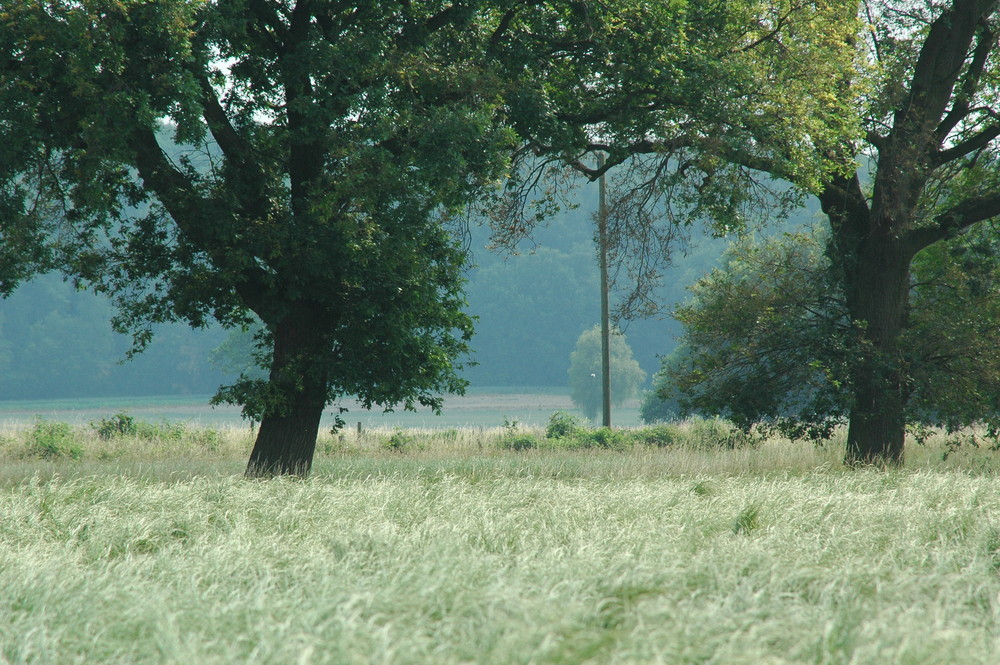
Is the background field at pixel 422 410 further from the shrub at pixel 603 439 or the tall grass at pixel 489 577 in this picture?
the tall grass at pixel 489 577

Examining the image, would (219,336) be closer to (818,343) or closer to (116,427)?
(116,427)

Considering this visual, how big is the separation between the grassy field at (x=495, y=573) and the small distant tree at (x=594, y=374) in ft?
251

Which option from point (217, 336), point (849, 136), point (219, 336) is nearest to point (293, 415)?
point (849, 136)

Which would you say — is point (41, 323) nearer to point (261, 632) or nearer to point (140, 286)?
point (140, 286)

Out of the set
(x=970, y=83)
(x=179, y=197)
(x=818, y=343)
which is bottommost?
(x=818, y=343)

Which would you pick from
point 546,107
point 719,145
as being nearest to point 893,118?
point 719,145

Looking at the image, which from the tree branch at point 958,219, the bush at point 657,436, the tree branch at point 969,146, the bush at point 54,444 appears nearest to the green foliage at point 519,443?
the bush at point 657,436

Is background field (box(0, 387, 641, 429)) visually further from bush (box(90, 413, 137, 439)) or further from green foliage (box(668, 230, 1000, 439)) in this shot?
green foliage (box(668, 230, 1000, 439))

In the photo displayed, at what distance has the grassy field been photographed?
4.30 metres

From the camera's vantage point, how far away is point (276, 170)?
1180 cm

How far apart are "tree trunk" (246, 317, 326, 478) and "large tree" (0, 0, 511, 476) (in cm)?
3

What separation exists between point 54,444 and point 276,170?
12.1 m

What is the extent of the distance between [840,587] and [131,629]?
412 cm

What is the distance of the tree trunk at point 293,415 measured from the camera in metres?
11.6
